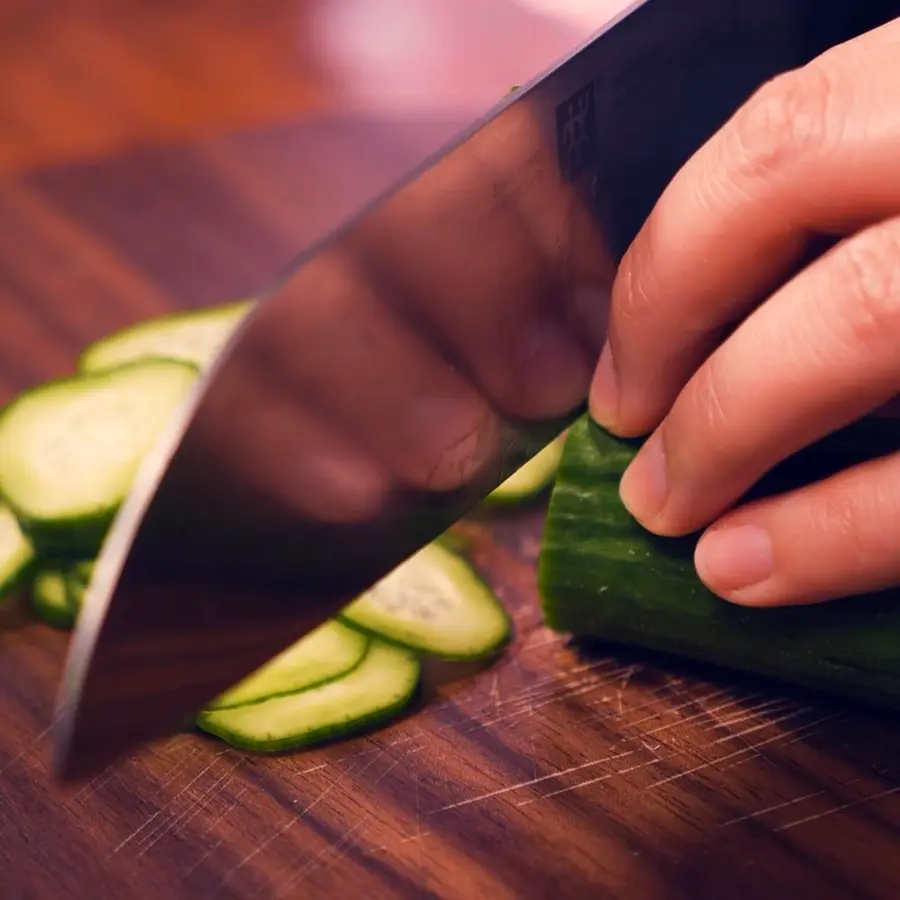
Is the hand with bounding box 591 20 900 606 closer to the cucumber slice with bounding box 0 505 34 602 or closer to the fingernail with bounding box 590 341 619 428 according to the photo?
the fingernail with bounding box 590 341 619 428

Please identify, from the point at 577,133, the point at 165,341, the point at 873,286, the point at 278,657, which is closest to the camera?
the point at 873,286

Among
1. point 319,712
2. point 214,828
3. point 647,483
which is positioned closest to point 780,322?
point 647,483

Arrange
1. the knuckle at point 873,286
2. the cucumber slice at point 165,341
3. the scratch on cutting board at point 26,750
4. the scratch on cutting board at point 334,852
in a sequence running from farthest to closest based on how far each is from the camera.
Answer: the cucumber slice at point 165,341 → the scratch on cutting board at point 26,750 → the scratch on cutting board at point 334,852 → the knuckle at point 873,286

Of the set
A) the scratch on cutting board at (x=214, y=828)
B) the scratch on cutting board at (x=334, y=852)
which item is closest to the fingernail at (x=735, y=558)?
the scratch on cutting board at (x=334, y=852)

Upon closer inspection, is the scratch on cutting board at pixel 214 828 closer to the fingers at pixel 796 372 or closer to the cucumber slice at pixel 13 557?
the cucumber slice at pixel 13 557

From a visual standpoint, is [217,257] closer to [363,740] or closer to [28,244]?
[28,244]

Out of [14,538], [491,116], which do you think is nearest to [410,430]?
[491,116]

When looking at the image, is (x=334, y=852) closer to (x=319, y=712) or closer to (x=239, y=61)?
(x=319, y=712)
